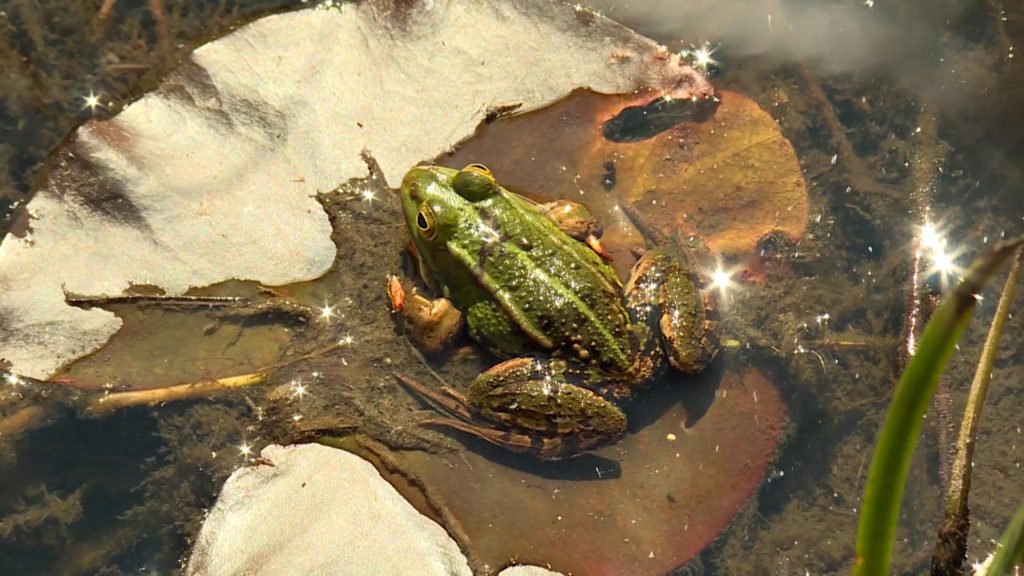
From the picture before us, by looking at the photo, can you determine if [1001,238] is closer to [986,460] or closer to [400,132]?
[986,460]

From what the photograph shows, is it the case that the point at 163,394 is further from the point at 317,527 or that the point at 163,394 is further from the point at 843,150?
the point at 843,150

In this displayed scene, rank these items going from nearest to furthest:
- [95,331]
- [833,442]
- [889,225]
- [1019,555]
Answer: [1019,555]
[95,331]
[833,442]
[889,225]

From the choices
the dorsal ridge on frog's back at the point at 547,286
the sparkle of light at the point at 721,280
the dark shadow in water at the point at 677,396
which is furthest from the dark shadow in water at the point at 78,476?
the sparkle of light at the point at 721,280

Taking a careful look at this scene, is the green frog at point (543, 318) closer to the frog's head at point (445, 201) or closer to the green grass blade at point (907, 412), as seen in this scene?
the frog's head at point (445, 201)

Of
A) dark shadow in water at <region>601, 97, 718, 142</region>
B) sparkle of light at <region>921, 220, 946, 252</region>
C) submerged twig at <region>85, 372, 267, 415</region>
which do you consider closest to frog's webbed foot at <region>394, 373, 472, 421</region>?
submerged twig at <region>85, 372, 267, 415</region>

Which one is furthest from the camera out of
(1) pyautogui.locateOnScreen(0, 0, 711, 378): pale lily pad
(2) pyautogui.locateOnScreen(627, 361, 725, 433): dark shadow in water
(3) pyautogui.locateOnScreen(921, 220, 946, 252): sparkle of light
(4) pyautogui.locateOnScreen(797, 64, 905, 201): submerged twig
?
(4) pyautogui.locateOnScreen(797, 64, 905, 201): submerged twig

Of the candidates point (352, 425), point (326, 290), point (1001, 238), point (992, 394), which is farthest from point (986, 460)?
point (326, 290)

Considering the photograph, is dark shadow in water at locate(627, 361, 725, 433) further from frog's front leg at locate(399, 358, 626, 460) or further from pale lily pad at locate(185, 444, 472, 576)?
pale lily pad at locate(185, 444, 472, 576)

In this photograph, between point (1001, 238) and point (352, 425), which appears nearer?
point (352, 425)
